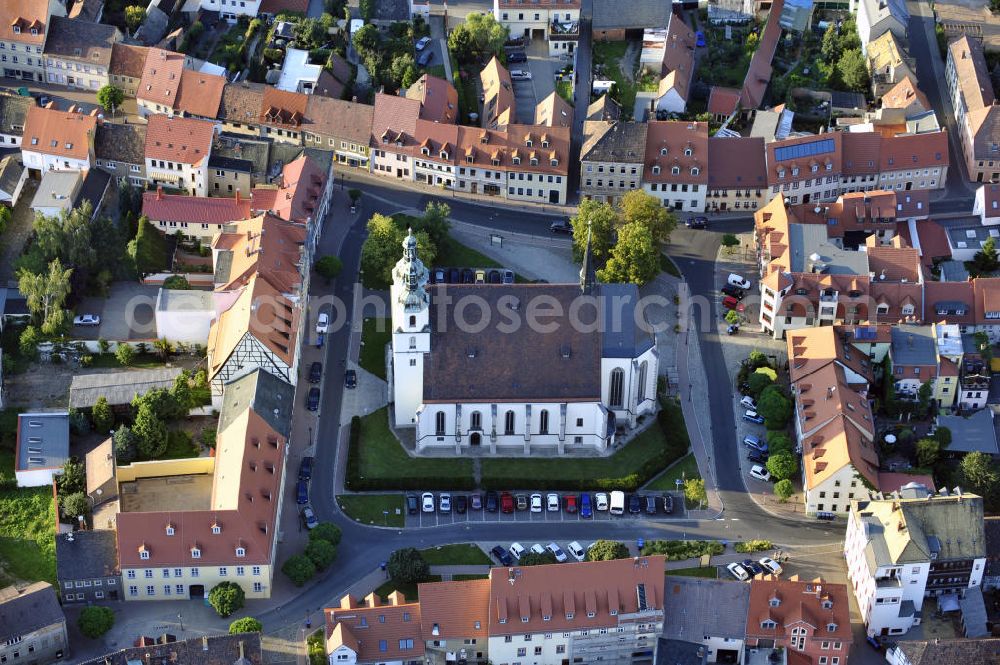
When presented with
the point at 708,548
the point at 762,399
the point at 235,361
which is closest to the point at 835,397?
the point at 762,399

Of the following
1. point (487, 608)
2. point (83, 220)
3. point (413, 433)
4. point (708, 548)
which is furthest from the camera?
point (83, 220)

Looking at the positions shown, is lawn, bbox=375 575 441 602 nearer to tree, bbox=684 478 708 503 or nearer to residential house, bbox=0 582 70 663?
tree, bbox=684 478 708 503

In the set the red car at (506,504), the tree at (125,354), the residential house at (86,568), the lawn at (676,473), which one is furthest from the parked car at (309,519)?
the lawn at (676,473)

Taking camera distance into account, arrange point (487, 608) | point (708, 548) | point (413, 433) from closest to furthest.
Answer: point (487, 608) → point (708, 548) → point (413, 433)

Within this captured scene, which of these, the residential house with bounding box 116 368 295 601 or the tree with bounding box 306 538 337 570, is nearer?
the residential house with bounding box 116 368 295 601

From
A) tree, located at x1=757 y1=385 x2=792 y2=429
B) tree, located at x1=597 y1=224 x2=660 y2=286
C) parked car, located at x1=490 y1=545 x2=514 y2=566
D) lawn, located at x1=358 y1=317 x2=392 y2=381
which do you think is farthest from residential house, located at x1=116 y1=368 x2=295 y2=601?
tree, located at x1=757 y1=385 x2=792 y2=429

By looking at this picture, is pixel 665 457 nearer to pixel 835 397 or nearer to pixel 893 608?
pixel 835 397
